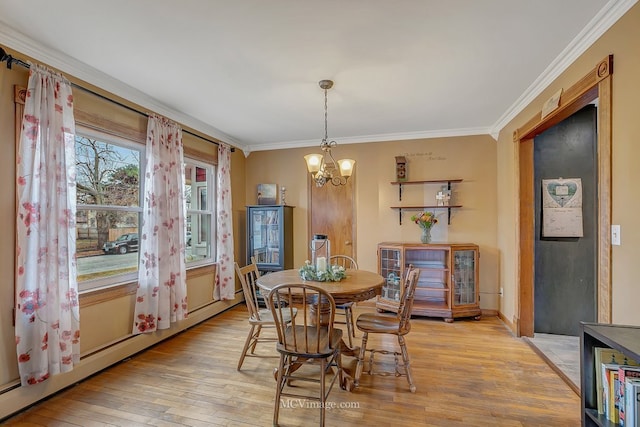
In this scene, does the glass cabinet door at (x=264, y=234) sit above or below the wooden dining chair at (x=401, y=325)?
above

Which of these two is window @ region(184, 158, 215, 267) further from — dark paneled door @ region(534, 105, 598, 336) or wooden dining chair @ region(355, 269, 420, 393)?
dark paneled door @ region(534, 105, 598, 336)

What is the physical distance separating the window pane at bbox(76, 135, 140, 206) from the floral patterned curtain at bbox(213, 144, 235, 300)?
119cm

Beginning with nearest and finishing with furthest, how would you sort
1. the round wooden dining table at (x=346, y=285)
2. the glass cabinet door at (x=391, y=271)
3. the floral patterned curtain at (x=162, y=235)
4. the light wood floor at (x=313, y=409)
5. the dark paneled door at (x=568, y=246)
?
the light wood floor at (x=313, y=409)
the round wooden dining table at (x=346, y=285)
the floral patterned curtain at (x=162, y=235)
the dark paneled door at (x=568, y=246)
the glass cabinet door at (x=391, y=271)

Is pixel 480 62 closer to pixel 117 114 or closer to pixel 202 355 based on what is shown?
pixel 117 114

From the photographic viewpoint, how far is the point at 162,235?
10.3 ft

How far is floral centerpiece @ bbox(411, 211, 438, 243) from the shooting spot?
13.4 feet

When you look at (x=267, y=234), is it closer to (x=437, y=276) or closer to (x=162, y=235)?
(x=162, y=235)

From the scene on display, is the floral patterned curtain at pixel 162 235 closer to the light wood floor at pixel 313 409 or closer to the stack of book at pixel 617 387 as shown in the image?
the light wood floor at pixel 313 409

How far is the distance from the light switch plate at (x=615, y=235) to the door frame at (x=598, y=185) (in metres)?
0.02

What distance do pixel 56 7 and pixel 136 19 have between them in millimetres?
416

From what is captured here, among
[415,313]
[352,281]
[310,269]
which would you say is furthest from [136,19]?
[415,313]

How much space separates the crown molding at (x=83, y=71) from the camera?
2.03m

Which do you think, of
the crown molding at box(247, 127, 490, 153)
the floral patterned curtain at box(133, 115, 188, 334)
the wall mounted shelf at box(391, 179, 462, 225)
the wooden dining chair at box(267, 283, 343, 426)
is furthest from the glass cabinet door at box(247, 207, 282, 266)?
the wooden dining chair at box(267, 283, 343, 426)

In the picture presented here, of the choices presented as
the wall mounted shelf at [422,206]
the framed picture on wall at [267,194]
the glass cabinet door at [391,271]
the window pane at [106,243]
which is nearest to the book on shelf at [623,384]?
the glass cabinet door at [391,271]
